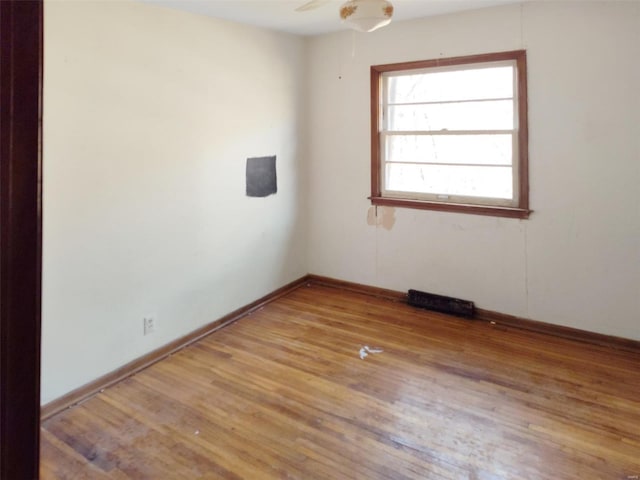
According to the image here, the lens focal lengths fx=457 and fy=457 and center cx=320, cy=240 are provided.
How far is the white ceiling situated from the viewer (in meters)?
2.94

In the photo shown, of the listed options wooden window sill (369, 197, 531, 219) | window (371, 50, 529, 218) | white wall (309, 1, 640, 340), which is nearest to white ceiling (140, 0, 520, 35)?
white wall (309, 1, 640, 340)

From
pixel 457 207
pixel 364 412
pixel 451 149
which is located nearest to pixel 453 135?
pixel 451 149

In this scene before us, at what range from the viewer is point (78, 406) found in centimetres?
255

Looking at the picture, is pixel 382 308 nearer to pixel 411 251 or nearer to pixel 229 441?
pixel 411 251

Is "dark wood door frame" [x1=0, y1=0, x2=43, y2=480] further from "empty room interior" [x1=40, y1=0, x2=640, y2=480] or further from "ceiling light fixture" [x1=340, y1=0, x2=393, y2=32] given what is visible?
"ceiling light fixture" [x1=340, y1=0, x2=393, y2=32]

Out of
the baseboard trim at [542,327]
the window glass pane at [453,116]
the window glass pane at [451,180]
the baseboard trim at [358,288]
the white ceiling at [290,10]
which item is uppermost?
the white ceiling at [290,10]

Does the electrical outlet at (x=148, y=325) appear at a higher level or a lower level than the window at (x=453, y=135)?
lower

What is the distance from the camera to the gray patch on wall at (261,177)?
148 inches

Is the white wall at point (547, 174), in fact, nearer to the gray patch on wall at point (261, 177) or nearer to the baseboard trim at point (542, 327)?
the baseboard trim at point (542, 327)

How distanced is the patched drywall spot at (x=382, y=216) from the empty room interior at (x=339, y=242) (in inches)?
0.8

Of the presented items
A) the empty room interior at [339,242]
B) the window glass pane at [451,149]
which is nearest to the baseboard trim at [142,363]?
the empty room interior at [339,242]

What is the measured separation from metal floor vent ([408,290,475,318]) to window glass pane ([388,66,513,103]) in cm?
163

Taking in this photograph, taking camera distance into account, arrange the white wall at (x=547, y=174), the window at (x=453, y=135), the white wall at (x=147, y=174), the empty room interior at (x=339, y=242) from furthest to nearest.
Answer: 1. the window at (x=453, y=135)
2. the white wall at (x=547, y=174)
3. the white wall at (x=147, y=174)
4. the empty room interior at (x=339, y=242)

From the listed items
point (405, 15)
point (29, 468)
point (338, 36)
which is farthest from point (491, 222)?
point (29, 468)
